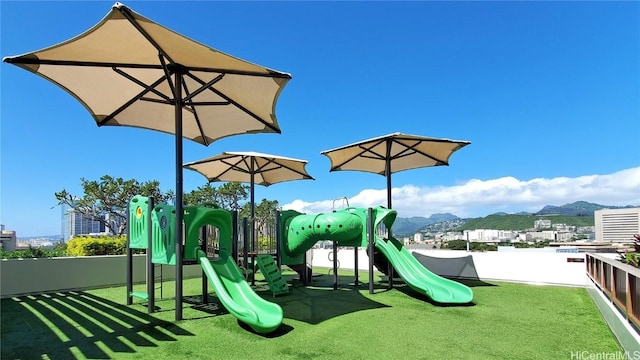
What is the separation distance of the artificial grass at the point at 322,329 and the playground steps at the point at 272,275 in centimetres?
45

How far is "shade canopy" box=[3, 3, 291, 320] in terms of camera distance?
514cm

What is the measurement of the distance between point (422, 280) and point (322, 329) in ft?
11.7

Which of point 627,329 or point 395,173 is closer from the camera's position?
point 627,329

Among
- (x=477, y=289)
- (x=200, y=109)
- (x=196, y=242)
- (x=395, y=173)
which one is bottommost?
(x=477, y=289)

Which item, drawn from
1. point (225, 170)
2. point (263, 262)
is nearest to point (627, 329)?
point (263, 262)

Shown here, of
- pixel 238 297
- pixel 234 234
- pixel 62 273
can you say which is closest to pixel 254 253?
pixel 234 234

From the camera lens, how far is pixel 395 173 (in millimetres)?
13781

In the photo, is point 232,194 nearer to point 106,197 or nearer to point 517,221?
point 106,197

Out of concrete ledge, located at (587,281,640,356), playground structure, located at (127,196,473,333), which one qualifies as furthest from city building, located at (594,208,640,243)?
playground structure, located at (127,196,473,333)

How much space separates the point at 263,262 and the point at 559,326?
6317mm

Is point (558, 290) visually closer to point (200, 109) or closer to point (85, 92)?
point (200, 109)

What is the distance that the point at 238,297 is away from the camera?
6.34m

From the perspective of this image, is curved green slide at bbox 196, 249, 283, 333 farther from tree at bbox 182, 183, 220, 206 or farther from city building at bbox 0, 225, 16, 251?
tree at bbox 182, 183, 220, 206

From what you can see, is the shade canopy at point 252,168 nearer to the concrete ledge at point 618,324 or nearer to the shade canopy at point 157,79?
the shade canopy at point 157,79
